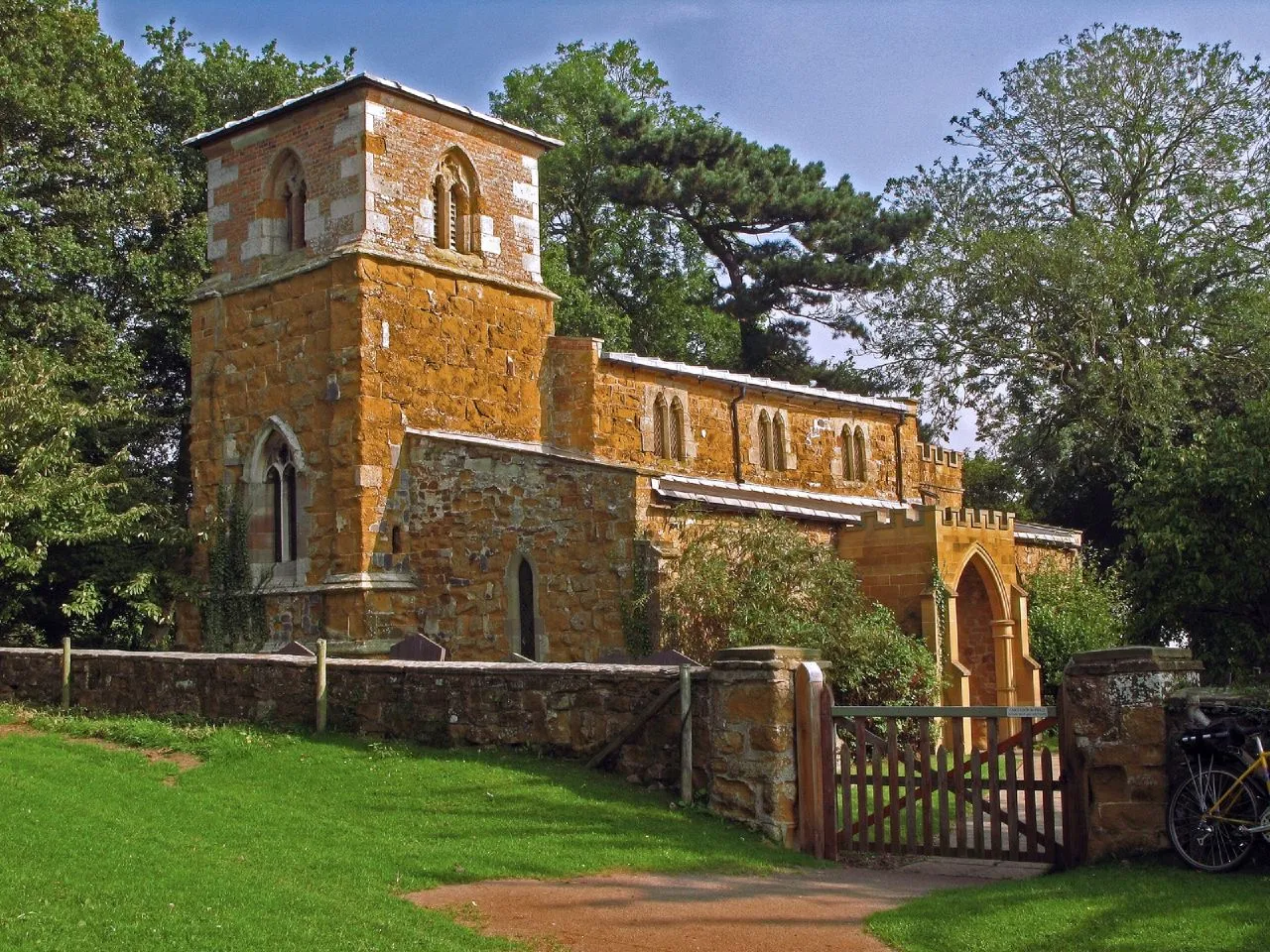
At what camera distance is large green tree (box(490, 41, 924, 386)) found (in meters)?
46.2

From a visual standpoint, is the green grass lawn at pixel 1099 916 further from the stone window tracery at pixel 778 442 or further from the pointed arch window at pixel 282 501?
the stone window tracery at pixel 778 442

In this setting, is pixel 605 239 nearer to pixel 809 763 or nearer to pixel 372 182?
pixel 372 182

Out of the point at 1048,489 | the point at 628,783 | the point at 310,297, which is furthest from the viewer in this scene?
the point at 1048,489

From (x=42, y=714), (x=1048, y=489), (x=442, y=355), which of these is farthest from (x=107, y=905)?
(x=1048, y=489)

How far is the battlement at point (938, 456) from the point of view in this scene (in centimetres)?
3538

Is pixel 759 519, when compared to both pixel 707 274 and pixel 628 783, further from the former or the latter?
pixel 707 274

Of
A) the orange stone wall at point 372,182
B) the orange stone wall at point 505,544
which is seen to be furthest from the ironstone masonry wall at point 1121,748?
the orange stone wall at point 372,182

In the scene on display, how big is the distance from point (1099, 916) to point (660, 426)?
19.0 m

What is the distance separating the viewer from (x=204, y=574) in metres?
26.2

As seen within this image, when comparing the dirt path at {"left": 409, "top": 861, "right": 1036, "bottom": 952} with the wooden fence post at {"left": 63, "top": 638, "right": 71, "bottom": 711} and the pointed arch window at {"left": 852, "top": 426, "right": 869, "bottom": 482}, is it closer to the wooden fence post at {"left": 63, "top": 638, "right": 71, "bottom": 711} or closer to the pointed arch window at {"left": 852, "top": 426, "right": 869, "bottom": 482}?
the wooden fence post at {"left": 63, "top": 638, "right": 71, "bottom": 711}

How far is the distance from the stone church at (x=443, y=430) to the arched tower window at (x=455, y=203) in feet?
0.13

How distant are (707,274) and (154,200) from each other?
21.6 metres

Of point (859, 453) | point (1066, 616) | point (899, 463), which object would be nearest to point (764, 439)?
point (859, 453)

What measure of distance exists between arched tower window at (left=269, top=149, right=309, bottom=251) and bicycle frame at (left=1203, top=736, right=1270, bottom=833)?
19.5 m
